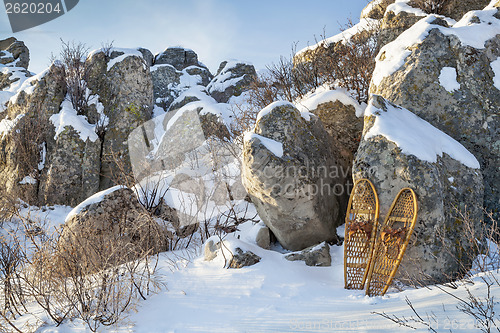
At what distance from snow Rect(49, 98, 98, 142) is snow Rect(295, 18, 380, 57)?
643 centimetres

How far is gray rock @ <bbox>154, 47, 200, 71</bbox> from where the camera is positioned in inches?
768

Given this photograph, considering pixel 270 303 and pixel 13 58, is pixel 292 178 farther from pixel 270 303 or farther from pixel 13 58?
pixel 13 58

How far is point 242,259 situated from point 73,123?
8.07 metres

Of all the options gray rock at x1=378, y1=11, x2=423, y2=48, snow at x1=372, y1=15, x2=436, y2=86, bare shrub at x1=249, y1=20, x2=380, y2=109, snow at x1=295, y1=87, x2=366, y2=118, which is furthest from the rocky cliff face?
snow at x1=372, y1=15, x2=436, y2=86

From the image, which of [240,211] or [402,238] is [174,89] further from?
[402,238]

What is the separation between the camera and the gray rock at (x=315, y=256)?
4672 mm

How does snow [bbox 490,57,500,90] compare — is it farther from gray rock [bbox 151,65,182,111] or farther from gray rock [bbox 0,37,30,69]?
gray rock [bbox 0,37,30,69]

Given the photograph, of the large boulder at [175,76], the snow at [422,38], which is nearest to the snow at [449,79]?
the snow at [422,38]

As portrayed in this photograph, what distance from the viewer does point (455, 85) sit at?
206 inches

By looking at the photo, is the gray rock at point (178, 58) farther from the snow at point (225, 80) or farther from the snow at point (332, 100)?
the snow at point (332, 100)

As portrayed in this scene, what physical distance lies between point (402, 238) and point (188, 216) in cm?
355

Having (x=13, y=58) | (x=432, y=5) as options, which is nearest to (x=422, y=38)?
(x=432, y=5)

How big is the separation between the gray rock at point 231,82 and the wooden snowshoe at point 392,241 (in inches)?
493

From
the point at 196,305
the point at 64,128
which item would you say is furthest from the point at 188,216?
the point at 64,128
